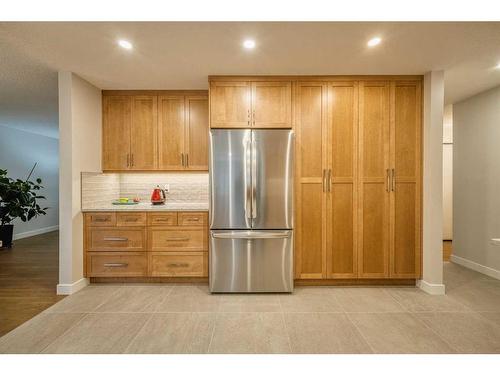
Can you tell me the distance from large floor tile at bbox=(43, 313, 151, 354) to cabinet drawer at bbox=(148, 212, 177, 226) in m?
1.10

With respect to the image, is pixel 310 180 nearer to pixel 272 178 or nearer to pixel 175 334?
pixel 272 178

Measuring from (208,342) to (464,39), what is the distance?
332cm

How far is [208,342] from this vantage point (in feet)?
7.48

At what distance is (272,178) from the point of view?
129 inches

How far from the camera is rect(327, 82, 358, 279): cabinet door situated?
135 inches

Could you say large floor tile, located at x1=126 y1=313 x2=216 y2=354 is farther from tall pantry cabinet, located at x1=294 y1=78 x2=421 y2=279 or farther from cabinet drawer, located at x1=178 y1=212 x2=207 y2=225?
tall pantry cabinet, located at x1=294 y1=78 x2=421 y2=279

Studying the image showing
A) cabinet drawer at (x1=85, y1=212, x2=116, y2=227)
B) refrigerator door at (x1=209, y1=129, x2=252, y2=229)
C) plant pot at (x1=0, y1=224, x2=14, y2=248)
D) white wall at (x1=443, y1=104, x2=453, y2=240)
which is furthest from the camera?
white wall at (x1=443, y1=104, x2=453, y2=240)

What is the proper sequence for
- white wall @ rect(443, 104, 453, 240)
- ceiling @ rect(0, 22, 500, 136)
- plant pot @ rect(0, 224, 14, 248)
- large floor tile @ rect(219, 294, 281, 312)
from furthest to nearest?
white wall @ rect(443, 104, 453, 240), plant pot @ rect(0, 224, 14, 248), large floor tile @ rect(219, 294, 281, 312), ceiling @ rect(0, 22, 500, 136)

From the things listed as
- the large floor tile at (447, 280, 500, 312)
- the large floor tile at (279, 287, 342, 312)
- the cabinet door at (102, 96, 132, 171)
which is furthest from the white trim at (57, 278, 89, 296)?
the large floor tile at (447, 280, 500, 312)

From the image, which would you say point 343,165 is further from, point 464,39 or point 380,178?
point 464,39

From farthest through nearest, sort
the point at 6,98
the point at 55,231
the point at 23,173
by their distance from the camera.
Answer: the point at 55,231
the point at 23,173
the point at 6,98

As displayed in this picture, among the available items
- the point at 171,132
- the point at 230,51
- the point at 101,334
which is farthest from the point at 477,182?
the point at 101,334

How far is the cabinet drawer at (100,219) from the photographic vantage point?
3.56 metres
